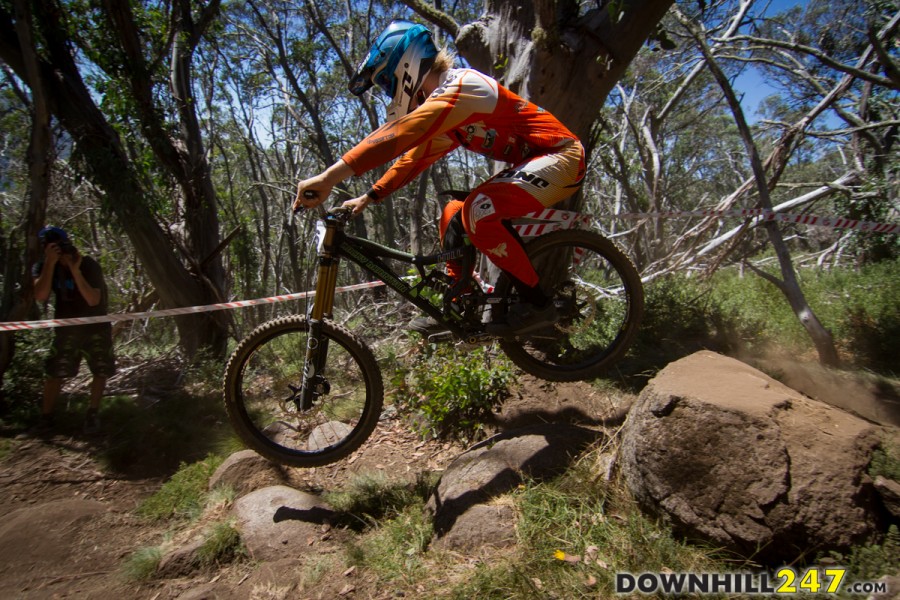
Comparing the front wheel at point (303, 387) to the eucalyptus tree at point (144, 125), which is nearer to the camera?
the front wheel at point (303, 387)

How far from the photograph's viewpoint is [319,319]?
10.1 ft

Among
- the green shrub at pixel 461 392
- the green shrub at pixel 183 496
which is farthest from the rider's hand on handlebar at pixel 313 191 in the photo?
the green shrub at pixel 183 496

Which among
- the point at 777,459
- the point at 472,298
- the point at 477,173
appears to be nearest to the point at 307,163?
the point at 477,173

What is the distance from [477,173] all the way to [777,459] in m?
19.8

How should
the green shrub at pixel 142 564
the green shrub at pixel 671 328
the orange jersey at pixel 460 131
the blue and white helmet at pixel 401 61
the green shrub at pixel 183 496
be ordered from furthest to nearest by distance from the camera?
the green shrub at pixel 671 328, the green shrub at pixel 183 496, the blue and white helmet at pixel 401 61, the green shrub at pixel 142 564, the orange jersey at pixel 460 131

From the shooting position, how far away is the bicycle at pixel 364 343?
10.1ft

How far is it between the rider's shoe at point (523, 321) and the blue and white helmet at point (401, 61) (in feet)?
4.56

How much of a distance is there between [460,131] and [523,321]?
1.23m

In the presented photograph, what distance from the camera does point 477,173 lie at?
21.0 m

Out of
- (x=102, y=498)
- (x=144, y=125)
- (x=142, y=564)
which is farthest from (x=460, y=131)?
(x=144, y=125)

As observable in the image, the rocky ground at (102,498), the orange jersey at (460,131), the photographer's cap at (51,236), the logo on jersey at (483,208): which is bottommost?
the rocky ground at (102,498)

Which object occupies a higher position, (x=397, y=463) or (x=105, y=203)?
(x=105, y=203)

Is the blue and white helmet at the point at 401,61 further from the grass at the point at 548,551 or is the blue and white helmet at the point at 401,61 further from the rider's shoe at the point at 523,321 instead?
the grass at the point at 548,551

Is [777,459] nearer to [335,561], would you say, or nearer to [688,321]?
[335,561]
